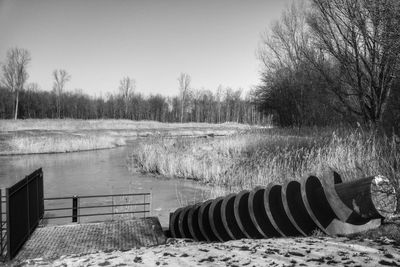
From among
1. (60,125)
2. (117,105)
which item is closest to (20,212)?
(60,125)

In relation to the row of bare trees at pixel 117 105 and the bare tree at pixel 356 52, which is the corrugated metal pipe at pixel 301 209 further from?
the row of bare trees at pixel 117 105

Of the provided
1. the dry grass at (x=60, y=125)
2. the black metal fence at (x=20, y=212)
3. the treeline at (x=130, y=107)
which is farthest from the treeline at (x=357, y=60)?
the treeline at (x=130, y=107)

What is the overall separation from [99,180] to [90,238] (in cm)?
797

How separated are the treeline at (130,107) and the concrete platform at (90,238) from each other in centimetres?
5341

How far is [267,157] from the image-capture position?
13.3m

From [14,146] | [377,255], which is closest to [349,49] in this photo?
[377,255]

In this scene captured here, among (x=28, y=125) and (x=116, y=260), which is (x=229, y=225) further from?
(x=28, y=125)

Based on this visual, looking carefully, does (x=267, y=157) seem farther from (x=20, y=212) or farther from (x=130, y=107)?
(x=130, y=107)

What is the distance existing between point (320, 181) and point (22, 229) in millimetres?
5170

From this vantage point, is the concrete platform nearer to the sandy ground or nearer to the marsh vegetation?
the sandy ground

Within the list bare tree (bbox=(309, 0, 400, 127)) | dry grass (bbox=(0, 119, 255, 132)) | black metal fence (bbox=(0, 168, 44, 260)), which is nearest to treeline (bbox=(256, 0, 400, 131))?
bare tree (bbox=(309, 0, 400, 127))

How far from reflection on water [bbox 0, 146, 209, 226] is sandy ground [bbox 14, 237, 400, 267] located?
4132 mm

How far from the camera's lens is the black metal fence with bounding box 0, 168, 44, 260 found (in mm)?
5695

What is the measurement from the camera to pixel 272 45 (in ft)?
90.6
